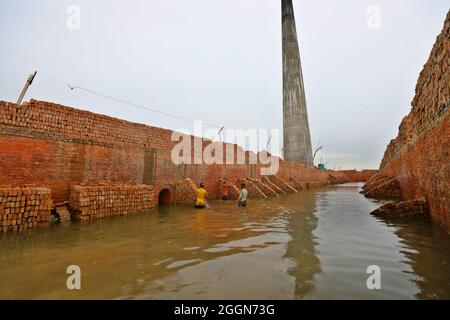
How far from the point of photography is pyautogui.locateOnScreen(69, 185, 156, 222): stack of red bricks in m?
7.02

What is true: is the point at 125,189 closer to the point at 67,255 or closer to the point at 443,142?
the point at 67,255

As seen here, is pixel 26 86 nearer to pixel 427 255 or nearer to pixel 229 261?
pixel 229 261

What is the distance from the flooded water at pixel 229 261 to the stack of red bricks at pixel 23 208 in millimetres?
421

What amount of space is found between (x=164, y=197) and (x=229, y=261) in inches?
344

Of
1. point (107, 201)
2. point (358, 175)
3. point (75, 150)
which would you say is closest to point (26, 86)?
point (75, 150)

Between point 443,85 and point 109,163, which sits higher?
point 443,85

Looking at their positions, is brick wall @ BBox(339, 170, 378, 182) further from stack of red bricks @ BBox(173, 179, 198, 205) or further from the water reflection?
the water reflection

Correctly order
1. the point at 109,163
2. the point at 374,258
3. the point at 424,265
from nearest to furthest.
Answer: the point at 424,265, the point at 374,258, the point at 109,163

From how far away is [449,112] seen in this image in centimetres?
425

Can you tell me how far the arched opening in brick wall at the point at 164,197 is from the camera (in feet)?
37.6

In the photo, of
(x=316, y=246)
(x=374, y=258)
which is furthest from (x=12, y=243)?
(x=374, y=258)

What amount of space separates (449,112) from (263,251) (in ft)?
13.2

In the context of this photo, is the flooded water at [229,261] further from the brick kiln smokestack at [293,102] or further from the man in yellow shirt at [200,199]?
the brick kiln smokestack at [293,102]

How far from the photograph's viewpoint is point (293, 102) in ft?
114
